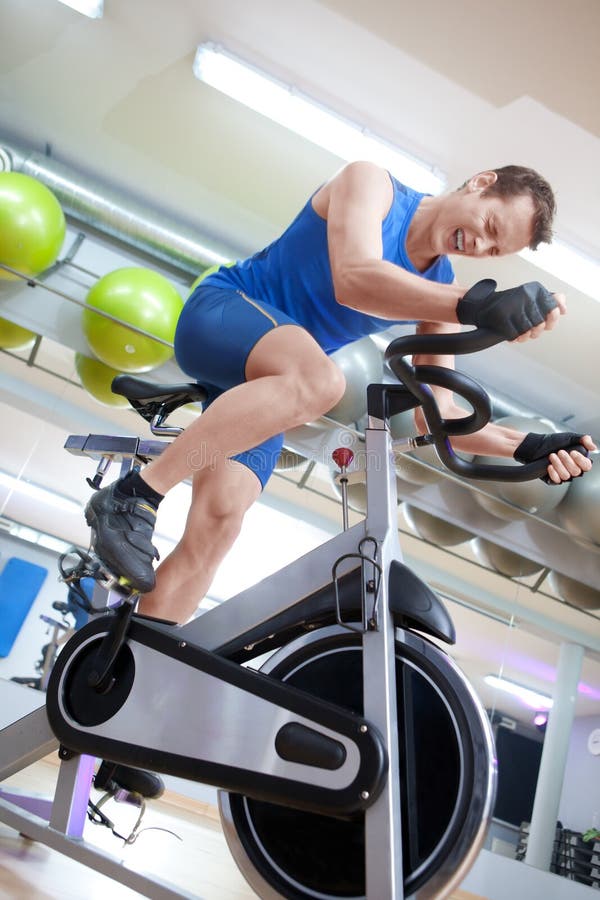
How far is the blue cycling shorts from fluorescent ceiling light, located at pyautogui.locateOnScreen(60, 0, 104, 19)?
86.7 inches

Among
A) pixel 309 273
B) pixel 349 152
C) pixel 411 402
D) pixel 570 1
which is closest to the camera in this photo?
pixel 411 402

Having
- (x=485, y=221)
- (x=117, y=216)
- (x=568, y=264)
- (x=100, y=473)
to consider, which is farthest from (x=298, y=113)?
(x=100, y=473)

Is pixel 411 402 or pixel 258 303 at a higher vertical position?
pixel 258 303

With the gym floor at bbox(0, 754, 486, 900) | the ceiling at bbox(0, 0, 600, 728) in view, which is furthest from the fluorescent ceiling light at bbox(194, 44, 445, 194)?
the gym floor at bbox(0, 754, 486, 900)

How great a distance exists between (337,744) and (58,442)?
3550 millimetres

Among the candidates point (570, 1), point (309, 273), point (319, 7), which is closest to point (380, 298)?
point (309, 273)

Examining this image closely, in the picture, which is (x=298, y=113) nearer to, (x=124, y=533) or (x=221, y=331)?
(x=221, y=331)

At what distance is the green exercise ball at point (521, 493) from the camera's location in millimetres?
3709

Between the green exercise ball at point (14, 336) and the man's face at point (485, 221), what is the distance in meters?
2.89

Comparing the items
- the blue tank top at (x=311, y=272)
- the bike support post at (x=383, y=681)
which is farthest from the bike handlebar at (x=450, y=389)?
the blue tank top at (x=311, y=272)

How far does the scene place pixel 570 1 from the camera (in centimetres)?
247

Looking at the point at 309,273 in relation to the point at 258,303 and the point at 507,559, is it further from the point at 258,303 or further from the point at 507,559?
the point at 507,559

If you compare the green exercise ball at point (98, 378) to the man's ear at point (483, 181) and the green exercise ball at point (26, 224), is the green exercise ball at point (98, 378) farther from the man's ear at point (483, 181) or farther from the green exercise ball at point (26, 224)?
the man's ear at point (483, 181)

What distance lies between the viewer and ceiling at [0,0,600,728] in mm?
2760
